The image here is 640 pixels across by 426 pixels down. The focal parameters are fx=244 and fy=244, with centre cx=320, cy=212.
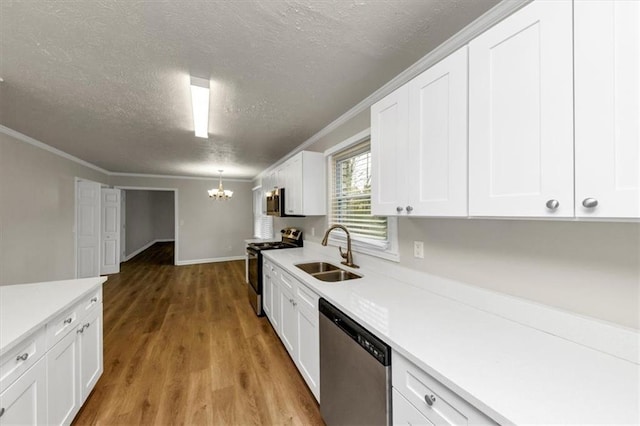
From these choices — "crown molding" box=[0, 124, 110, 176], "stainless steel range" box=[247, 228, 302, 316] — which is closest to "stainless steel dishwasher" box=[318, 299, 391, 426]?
"stainless steel range" box=[247, 228, 302, 316]

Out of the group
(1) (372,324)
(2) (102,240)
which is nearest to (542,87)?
(1) (372,324)

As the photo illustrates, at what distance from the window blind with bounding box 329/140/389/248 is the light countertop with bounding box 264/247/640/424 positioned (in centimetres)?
84

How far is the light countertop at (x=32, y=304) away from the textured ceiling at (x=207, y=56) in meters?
1.50

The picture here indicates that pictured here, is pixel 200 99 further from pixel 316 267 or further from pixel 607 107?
pixel 607 107

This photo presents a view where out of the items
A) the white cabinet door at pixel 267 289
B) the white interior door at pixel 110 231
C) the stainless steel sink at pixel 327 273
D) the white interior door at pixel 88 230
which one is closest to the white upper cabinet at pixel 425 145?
the stainless steel sink at pixel 327 273

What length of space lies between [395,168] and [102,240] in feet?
21.9

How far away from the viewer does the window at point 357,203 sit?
2088mm

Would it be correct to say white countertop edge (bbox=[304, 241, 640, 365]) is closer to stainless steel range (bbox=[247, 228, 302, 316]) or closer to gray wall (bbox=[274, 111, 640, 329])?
gray wall (bbox=[274, 111, 640, 329])

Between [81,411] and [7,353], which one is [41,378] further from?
[81,411]

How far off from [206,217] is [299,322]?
18.5 feet

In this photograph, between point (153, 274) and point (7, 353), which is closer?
point (7, 353)

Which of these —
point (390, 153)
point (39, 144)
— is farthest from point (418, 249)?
point (39, 144)

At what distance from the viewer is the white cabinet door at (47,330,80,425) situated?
1.32 m

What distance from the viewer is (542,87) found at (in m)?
0.83
